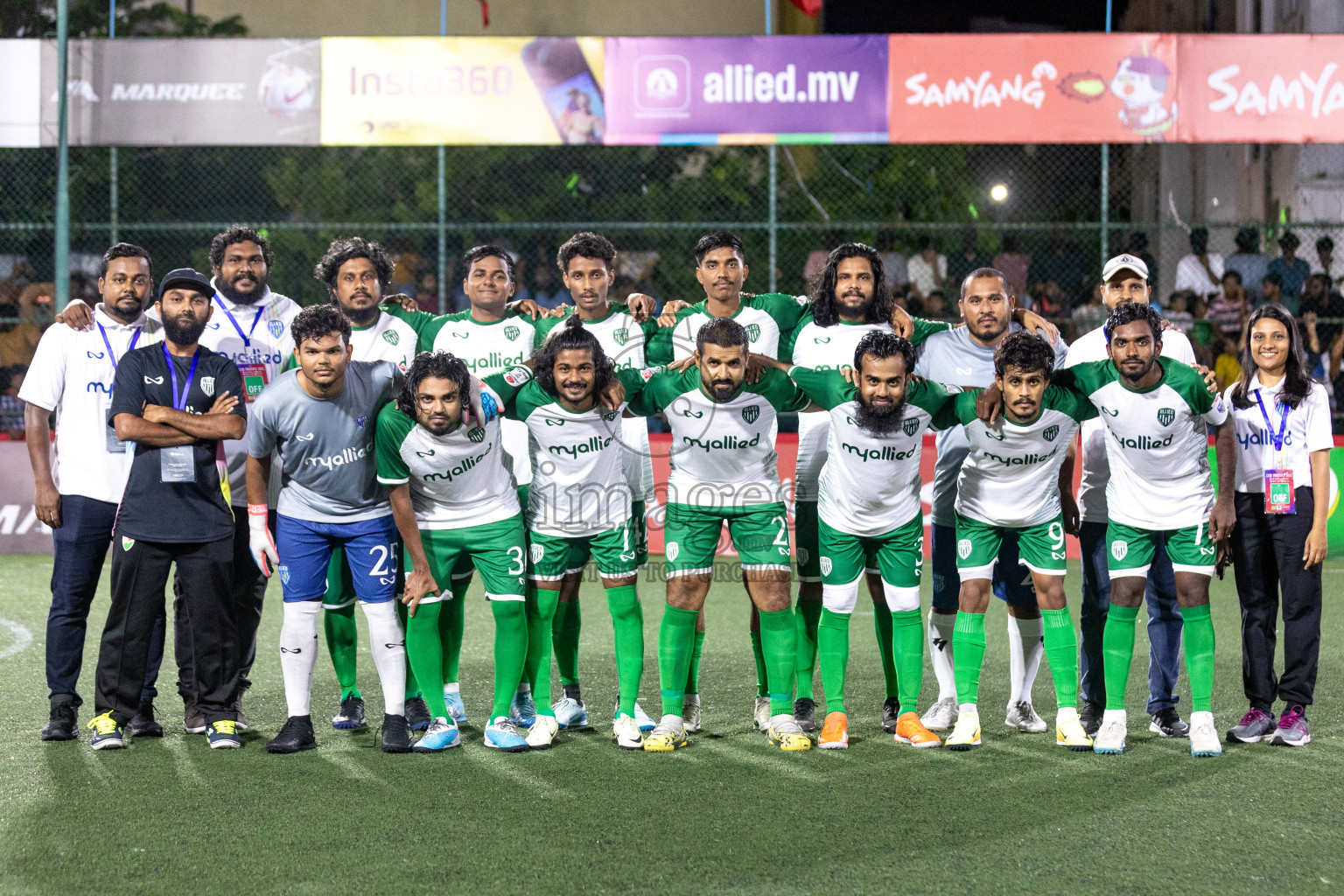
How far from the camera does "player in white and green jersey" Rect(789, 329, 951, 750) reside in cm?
564

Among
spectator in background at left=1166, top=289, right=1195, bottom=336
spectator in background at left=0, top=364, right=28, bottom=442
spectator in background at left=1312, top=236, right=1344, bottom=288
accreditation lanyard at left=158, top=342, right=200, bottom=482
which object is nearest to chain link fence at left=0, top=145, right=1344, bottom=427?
spectator in background at left=1312, top=236, right=1344, bottom=288

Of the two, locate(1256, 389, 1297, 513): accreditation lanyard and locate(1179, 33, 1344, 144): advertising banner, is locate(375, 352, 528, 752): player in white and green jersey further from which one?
locate(1179, 33, 1344, 144): advertising banner

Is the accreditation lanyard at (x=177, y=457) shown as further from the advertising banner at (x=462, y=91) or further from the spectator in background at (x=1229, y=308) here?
the spectator in background at (x=1229, y=308)

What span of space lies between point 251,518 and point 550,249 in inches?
361

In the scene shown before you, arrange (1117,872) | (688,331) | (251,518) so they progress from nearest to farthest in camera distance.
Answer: (1117,872)
(251,518)
(688,331)

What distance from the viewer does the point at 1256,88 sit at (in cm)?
1245

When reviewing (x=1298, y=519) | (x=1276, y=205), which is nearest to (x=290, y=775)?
(x=1298, y=519)

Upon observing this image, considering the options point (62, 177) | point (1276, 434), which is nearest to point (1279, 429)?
point (1276, 434)

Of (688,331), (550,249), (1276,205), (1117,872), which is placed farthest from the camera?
(1276,205)

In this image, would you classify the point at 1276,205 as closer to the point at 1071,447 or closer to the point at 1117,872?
the point at 1071,447

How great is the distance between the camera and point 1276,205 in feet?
53.7

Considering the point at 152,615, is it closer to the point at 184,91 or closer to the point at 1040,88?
the point at 184,91

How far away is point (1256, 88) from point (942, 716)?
8807mm

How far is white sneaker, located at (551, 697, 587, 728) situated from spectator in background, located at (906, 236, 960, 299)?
8766mm
